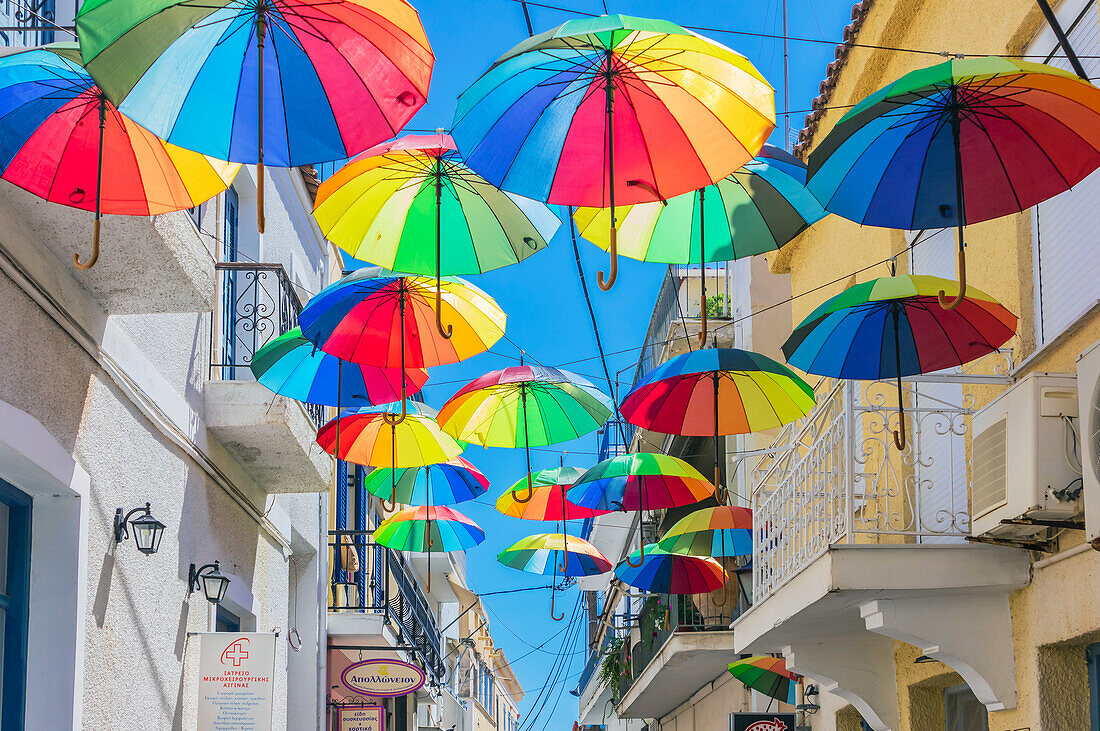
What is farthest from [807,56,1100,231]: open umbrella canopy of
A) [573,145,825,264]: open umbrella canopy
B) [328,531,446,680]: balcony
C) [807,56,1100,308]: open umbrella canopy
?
[328,531,446,680]: balcony

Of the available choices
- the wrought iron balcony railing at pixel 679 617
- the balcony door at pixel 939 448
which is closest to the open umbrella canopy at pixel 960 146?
the balcony door at pixel 939 448

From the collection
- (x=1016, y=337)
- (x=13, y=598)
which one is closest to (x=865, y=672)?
(x=1016, y=337)

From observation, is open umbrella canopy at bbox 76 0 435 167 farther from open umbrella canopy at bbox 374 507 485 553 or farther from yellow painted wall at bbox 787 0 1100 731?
open umbrella canopy at bbox 374 507 485 553

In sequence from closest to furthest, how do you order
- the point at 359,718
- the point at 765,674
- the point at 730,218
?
the point at 730,218, the point at 765,674, the point at 359,718

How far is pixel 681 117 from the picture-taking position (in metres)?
5.80

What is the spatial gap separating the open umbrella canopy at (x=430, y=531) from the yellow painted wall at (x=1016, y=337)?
555cm

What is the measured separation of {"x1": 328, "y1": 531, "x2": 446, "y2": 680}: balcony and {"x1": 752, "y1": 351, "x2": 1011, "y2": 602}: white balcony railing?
7.17m

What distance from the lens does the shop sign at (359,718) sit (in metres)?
16.8

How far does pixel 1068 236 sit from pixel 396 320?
181 inches

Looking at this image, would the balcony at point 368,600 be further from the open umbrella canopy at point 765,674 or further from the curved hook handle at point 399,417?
the curved hook handle at point 399,417

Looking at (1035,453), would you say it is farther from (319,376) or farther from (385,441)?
(385,441)

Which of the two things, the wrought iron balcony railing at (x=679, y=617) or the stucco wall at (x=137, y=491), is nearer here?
the stucco wall at (x=137, y=491)

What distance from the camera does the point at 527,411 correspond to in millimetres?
10945

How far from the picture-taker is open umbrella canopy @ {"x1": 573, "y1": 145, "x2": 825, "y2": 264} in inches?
289
